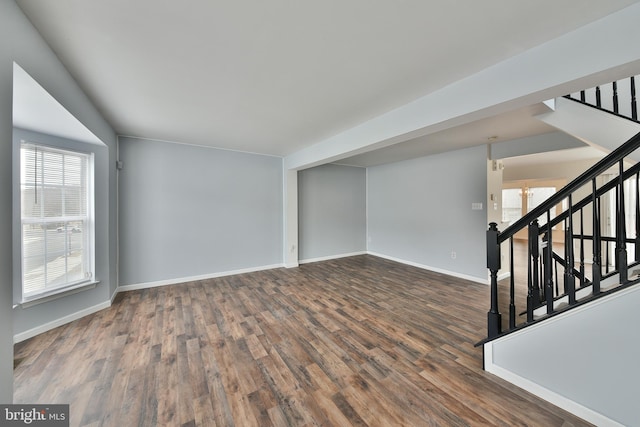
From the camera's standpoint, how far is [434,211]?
473cm

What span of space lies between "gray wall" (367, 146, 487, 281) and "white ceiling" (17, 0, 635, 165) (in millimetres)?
1687

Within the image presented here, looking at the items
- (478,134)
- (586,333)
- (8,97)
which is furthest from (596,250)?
(8,97)

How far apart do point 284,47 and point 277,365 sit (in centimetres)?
248

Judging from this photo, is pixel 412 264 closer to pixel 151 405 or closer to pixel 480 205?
pixel 480 205

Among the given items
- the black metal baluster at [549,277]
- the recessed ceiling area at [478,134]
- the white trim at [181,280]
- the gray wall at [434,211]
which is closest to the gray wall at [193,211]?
the white trim at [181,280]

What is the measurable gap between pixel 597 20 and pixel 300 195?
15.0 ft

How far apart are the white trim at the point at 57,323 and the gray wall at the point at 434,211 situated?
17.7 feet

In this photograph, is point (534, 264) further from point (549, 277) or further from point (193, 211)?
point (193, 211)

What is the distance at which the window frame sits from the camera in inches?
92.0

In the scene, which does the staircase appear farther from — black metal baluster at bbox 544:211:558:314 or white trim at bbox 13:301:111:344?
white trim at bbox 13:301:111:344

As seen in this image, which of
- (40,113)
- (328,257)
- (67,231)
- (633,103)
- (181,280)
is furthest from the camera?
(328,257)

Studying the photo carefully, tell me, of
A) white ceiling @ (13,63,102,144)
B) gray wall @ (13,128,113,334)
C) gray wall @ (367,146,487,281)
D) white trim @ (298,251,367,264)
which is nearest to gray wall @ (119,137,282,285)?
gray wall @ (13,128,113,334)

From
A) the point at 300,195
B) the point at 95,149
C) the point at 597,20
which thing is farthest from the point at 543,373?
the point at 95,149

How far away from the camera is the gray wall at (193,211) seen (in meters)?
3.67
